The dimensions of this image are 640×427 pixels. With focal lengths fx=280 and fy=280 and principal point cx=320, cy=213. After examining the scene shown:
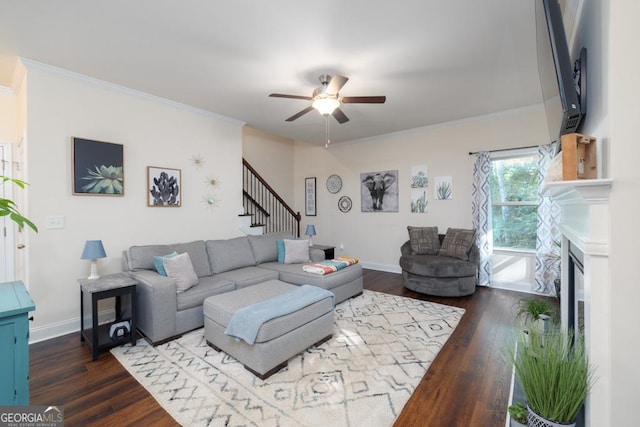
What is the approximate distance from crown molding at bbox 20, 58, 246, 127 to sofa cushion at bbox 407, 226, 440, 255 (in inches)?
140

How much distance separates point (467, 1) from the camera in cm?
198

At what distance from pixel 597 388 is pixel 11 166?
17.0ft

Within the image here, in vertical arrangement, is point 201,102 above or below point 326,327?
above

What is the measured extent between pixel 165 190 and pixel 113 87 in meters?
1.30

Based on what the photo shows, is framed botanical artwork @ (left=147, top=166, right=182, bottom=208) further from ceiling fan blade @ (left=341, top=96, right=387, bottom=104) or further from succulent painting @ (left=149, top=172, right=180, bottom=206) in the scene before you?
ceiling fan blade @ (left=341, top=96, right=387, bottom=104)

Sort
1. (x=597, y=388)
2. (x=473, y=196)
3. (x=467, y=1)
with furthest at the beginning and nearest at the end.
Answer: (x=473, y=196) < (x=467, y=1) < (x=597, y=388)

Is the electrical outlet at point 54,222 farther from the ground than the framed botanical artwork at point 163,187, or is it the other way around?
the framed botanical artwork at point 163,187

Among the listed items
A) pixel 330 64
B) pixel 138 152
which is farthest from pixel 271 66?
pixel 138 152

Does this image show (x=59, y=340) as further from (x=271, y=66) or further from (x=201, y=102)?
(x=271, y=66)

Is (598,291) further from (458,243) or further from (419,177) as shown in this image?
(419,177)

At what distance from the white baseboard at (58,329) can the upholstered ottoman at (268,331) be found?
4.67 feet

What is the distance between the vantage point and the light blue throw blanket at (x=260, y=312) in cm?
213

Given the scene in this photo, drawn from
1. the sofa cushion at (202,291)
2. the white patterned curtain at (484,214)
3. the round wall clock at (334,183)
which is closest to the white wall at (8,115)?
the sofa cushion at (202,291)

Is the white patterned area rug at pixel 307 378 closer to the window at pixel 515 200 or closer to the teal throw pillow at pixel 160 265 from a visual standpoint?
the teal throw pillow at pixel 160 265
